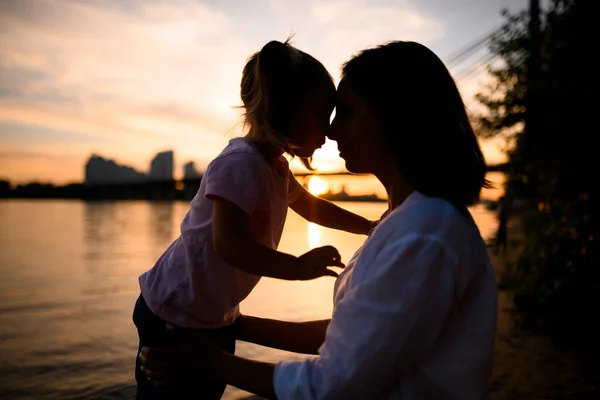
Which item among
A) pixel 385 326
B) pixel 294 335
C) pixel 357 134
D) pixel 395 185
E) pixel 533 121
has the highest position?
pixel 533 121

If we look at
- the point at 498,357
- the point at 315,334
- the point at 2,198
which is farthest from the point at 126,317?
the point at 2,198

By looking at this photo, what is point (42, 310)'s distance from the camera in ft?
19.8

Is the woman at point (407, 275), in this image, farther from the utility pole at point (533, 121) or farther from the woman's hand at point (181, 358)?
the utility pole at point (533, 121)

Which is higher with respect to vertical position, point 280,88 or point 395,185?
point 280,88

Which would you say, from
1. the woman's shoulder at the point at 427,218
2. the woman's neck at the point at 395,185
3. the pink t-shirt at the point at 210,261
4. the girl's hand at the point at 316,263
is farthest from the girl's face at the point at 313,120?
the woman's shoulder at the point at 427,218

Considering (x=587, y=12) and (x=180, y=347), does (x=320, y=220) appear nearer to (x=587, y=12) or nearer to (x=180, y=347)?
(x=180, y=347)

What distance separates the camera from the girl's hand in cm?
127

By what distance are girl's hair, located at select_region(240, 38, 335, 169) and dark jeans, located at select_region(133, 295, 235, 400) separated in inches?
25.1

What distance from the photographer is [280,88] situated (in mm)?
1487

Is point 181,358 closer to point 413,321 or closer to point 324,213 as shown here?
point 413,321

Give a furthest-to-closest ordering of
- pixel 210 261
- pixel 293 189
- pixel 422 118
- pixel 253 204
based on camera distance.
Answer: pixel 293 189, pixel 210 261, pixel 253 204, pixel 422 118

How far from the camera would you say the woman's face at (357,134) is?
3.82 ft

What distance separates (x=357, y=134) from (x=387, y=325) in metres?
0.51

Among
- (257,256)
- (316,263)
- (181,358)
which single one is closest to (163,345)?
(181,358)
